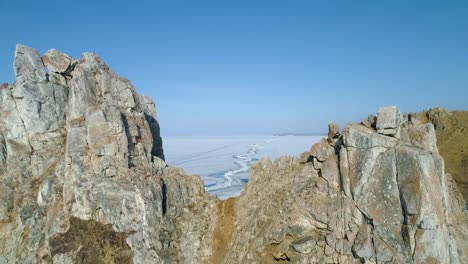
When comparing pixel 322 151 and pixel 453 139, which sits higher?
pixel 322 151

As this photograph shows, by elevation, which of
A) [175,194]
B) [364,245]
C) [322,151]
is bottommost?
[364,245]

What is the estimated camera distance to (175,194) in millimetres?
28688

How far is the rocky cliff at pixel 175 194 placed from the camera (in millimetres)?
20766

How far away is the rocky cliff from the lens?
68.1 ft

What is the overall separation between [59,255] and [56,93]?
49.9 ft

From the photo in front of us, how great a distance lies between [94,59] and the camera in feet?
103

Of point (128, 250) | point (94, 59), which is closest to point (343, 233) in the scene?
point (128, 250)

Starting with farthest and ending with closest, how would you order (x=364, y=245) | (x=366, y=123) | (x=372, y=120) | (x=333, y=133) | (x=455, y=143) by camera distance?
1. (x=455, y=143)
2. (x=333, y=133)
3. (x=366, y=123)
4. (x=372, y=120)
5. (x=364, y=245)

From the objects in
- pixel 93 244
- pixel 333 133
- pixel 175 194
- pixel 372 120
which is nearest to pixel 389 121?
pixel 372 120

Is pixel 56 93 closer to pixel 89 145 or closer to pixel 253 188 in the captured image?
pixel 89 145

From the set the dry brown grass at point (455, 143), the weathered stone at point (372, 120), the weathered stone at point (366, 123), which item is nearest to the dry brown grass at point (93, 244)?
the weathered stone at point (366, 123)

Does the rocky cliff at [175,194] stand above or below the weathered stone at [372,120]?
below

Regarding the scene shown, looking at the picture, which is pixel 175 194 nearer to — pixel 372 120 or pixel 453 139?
pixel 372 120

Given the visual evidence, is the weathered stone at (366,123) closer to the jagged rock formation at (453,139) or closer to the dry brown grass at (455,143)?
the jagged rock formation at (453,139)
